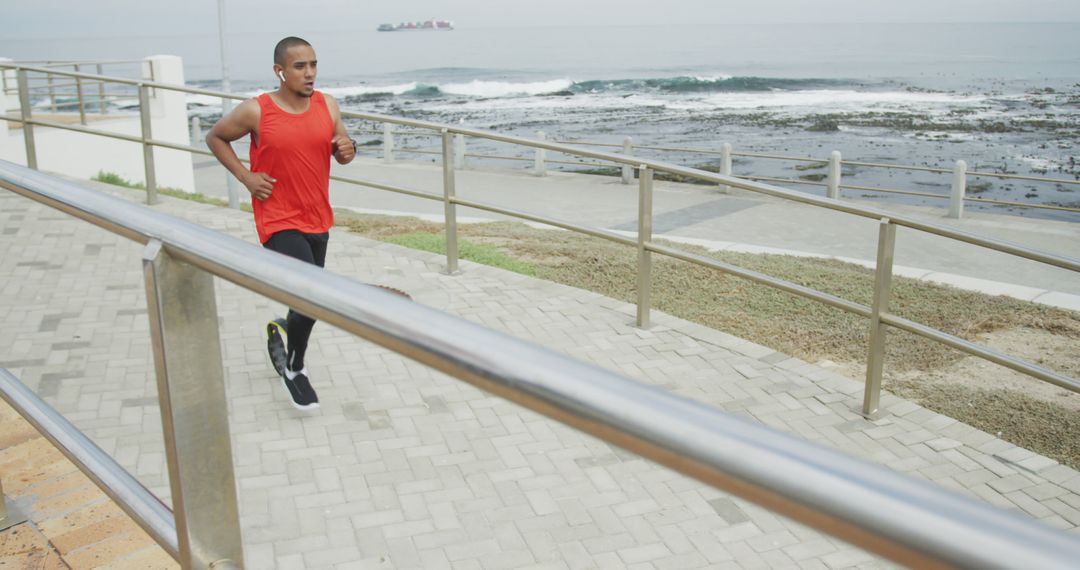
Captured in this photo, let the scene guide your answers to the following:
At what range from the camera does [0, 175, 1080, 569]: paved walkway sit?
13.5 ft

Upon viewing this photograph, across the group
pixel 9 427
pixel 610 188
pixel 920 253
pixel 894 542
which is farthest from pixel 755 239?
pixel 894 542

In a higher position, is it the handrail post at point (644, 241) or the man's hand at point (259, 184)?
the man's hand at point (259, 184)

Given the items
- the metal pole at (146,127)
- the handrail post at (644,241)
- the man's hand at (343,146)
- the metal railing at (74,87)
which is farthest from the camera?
the metal railing at (74,87)

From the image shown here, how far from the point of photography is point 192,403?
1.52 meters

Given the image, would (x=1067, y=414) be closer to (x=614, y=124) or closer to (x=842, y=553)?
(x=842, y=553)

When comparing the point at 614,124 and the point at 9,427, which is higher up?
the point at 9,427

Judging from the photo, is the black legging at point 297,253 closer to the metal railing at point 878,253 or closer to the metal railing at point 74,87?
the metal railing at point 878,253

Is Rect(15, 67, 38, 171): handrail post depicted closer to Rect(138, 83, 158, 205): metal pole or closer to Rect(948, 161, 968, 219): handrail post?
Rect(138, 83, 158, 205): metal pole

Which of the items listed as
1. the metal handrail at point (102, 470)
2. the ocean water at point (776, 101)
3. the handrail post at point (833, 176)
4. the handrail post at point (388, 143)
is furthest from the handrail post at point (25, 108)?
the ocean water at point (776, 101)

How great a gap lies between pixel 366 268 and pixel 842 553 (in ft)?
15.7

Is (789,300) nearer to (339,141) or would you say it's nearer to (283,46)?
(339,141)

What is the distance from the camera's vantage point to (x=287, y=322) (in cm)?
543

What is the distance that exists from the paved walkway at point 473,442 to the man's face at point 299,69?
5.24 feet

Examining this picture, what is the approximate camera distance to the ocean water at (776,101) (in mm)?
41500
